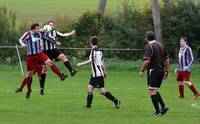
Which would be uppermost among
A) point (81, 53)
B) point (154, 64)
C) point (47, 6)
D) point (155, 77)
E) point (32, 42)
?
point (47, 6)

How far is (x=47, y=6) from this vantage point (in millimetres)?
73438

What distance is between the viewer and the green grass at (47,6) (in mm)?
64188

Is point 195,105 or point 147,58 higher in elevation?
point 147,58

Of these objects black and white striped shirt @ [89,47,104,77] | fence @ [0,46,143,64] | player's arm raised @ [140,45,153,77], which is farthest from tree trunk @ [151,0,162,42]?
player's arm raised @ [140,45,153,77]

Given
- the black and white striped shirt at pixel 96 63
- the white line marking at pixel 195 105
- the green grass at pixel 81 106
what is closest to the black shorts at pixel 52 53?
the green grass at pixel 81 106

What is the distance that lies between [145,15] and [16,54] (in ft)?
28.7

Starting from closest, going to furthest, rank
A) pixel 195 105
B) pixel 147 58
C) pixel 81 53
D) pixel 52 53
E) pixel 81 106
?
1. pixel 147 58
2. pixel 81 106
3. pixel 195 105
4. pixel 52 53
5. pixel 81 53

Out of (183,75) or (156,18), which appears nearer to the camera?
(183,75)

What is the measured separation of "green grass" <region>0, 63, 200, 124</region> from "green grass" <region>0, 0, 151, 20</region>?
30.1 m

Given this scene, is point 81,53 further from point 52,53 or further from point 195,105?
point 195,105

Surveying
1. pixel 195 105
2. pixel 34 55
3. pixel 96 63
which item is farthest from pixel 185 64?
pixel 96 63

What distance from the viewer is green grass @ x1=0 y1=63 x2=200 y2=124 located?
59.1ft

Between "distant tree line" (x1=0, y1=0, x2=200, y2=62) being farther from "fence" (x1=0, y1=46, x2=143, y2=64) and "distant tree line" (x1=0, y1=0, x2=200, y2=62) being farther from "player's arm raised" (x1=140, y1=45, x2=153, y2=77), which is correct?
"player's arm raised" (x1=140, y1=45, x2=153, y2=77)

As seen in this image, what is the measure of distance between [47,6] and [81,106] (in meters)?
52.5
